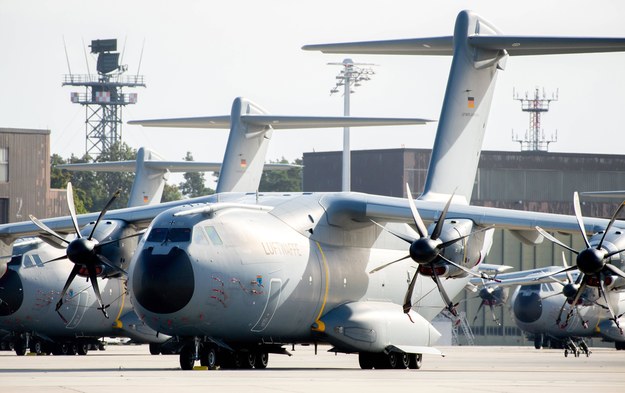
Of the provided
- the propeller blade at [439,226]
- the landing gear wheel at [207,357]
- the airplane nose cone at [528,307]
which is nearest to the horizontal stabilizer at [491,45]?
the propeller blade at [439,226]

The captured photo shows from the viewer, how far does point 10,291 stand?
3388cm

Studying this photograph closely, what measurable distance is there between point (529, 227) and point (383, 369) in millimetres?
4517

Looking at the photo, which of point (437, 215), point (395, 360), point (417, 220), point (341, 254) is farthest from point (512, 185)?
point (417, 220)

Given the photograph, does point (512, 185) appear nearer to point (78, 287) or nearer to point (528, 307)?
point (528, 307)

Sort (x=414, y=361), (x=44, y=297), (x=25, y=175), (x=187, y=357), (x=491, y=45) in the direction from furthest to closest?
(x=25, y=175), (x=44, y=297), (x=491, y=45), (x=414, y=361), (x=187, y=357)

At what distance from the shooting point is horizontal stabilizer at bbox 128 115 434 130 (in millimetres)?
32500

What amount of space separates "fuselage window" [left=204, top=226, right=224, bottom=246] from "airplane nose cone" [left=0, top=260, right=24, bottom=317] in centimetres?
1131

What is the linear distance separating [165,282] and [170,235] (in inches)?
44.1

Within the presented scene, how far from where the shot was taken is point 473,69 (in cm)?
2980

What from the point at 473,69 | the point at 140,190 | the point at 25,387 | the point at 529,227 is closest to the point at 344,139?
the point at 140,190

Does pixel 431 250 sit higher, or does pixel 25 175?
pixel 25 175

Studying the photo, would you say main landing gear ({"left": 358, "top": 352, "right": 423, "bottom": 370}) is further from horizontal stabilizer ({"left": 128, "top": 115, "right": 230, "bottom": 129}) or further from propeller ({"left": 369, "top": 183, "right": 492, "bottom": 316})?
horizontal stabilizer ({"left": 128, "top": 115, "right": 230, "bottom": 129})

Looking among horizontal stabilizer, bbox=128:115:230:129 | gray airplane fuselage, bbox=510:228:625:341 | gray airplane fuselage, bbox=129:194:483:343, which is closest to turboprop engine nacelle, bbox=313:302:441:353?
gray airplane fuselage, bbox=129:194:483:343

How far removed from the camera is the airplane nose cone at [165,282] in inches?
928
